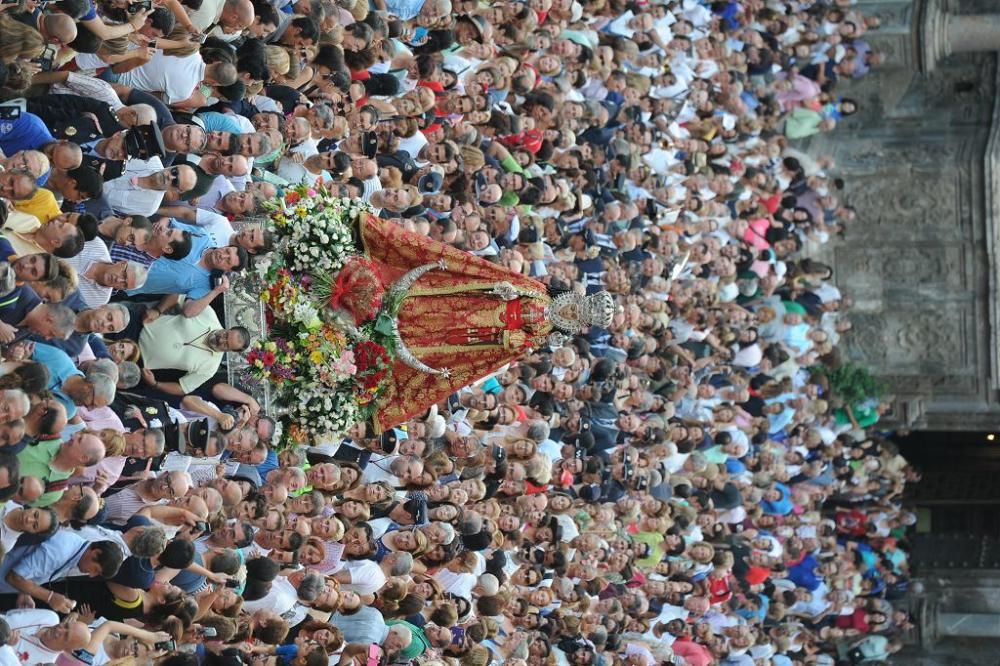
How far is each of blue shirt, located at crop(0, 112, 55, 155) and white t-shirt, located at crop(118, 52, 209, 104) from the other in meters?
1.00

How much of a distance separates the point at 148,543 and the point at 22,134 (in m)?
2.29

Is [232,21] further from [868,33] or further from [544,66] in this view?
[868,33]

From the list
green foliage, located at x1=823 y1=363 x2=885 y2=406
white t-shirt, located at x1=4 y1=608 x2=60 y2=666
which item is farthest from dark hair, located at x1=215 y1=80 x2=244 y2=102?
green foliage, located at x1=823 y1=363 x2=885 y2=406

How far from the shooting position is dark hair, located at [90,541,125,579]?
698 centimetres

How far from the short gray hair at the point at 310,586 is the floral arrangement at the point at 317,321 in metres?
0.92

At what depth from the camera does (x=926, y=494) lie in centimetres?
1867

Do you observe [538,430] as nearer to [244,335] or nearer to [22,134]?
[244,335]

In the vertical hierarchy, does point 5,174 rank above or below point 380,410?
above

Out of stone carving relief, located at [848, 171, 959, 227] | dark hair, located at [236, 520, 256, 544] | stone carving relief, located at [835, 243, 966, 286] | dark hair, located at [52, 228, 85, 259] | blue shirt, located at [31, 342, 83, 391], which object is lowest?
stone carving relief, located at [835, 243, 966, 286]

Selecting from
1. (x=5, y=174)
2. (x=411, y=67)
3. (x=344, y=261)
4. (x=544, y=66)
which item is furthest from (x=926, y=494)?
(x=5, y=174)

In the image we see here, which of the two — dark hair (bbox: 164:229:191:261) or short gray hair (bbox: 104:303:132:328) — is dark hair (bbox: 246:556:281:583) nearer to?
short gray hair (bbox: 104:303:132:328)

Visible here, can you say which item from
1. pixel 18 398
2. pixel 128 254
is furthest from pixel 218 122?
pixel 18 398

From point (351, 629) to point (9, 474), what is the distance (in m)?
3.04

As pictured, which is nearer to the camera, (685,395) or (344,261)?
(344,261)
